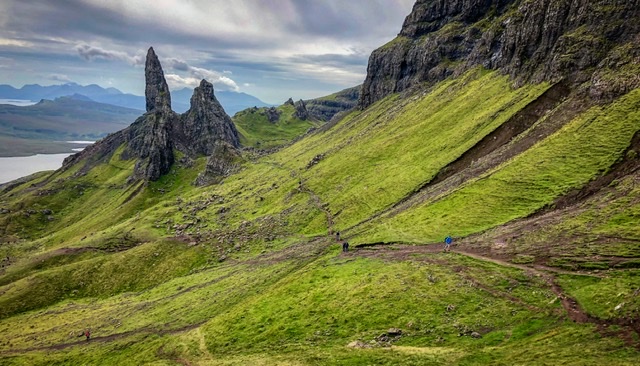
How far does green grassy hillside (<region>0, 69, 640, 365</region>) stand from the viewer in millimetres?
39969

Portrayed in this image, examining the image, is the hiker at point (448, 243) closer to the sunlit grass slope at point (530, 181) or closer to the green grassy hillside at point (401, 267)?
the green grassy hillside at point (401, 267)

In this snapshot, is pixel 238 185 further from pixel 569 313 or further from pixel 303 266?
pixel 569 313

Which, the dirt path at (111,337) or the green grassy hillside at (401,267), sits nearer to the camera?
the green grassy hillside at (401,267)

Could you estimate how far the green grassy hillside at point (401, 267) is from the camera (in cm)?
3997

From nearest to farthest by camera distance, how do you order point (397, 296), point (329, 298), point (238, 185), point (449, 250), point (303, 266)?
point (397, 296), point (329, 298), point (449, 250), point (303, 266), point (238, 185)

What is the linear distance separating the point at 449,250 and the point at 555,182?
86.1 feet

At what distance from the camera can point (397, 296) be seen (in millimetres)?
49688

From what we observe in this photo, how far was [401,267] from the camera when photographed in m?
58.1

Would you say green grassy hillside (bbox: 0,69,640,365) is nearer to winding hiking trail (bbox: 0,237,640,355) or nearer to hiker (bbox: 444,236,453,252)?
winding hiking trail (bbox: 0,237,640,355)

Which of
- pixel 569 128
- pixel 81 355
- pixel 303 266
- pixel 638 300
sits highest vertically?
pixel 569 128

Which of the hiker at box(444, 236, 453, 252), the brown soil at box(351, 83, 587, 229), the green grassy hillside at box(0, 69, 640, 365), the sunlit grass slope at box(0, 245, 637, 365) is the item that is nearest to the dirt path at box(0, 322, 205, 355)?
the sunlit grass slope at box(0, 245, 637, 365)

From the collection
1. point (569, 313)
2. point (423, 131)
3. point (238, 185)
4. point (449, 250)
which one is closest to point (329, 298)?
point (449, 250)

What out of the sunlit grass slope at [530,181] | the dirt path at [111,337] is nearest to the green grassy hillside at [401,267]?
the sunlit grass slope at [530,181]

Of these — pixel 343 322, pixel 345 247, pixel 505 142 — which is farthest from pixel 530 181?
pixel 343 322
